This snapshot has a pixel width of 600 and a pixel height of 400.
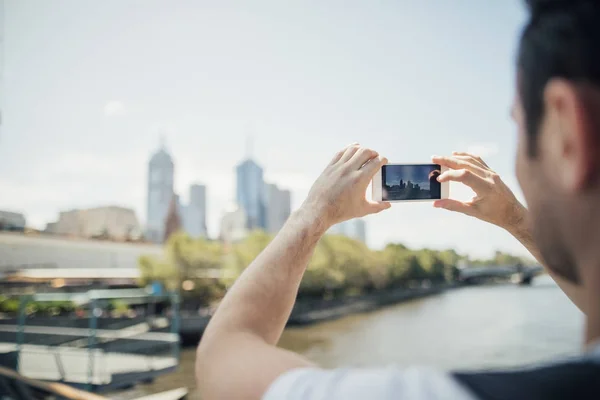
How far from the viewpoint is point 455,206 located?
35.0 inches

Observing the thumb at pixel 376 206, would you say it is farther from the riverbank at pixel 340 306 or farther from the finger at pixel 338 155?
the riverbank at pixel 340 306

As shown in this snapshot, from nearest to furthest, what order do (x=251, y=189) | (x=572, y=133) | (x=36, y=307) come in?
(x=572, y=133)
(x=36, y=307)
(x=251, y=189)

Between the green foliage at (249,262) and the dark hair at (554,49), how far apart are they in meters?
19.6

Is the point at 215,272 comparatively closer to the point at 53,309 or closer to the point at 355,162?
the point at 53,309

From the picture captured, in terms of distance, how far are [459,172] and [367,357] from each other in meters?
20.0

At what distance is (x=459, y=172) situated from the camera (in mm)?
862

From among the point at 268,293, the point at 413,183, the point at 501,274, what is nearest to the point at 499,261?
the point at 501,274

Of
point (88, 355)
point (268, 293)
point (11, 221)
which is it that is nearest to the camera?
point (268, 293)

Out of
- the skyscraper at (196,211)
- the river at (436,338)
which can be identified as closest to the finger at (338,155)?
the river at (436,338)

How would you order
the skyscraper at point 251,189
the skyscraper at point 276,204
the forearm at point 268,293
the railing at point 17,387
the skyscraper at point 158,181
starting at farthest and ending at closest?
the skyscraper at point 251,189
the skyscraper at point 158,181
the skyscraper at point 276,204
the railing at point 17,387
the forearm at point 268,293

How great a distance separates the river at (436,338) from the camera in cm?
1948

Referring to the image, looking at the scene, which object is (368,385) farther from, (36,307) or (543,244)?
(36,307)

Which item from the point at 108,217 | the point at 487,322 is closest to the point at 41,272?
the point at 487,322

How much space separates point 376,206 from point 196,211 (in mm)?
103712
